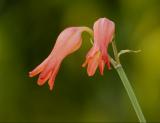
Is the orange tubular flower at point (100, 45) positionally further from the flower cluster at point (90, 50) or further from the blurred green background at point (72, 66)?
the blurred green background at point (72, 66)

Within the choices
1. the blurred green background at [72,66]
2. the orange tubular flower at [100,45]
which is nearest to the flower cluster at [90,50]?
the orange tubular flower at [100,45]

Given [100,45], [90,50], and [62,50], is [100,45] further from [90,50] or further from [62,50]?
[62,50]

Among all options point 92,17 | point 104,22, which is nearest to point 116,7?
point 92,17

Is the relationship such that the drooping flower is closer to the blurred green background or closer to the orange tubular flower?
the orange tubular flower

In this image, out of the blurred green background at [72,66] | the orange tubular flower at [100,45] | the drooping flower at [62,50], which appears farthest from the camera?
the blurred green background at [72,66]

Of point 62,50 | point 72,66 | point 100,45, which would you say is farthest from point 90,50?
point 72,66

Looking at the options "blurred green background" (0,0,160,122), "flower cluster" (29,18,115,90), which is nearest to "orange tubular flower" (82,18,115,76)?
"flower cluster" (29,18,115,90)
